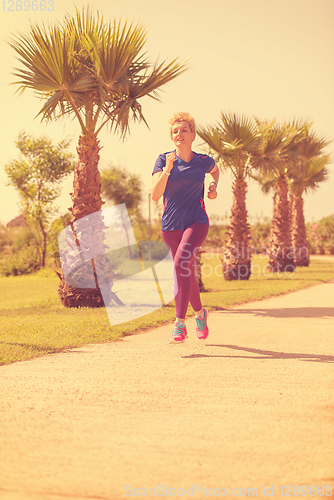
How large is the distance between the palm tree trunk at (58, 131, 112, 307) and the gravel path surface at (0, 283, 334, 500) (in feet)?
15.7

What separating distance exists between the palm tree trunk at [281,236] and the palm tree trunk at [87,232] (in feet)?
43.3

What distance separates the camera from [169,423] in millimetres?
2959

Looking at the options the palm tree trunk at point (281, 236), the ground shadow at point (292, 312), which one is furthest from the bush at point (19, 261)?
the ground shadow at point (292, 312)

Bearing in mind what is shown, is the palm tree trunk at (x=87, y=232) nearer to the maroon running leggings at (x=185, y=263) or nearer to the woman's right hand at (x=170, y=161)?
the maroon running leggings at (x=185, y=263)

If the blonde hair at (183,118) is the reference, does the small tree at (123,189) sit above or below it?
above

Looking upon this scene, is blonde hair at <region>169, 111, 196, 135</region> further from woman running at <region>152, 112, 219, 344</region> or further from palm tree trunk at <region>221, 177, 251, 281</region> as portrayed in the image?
palm tree trunk at <region>221, 177, 251, 281</region>

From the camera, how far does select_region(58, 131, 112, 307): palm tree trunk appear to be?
1012cm

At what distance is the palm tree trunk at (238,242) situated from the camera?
1847cm

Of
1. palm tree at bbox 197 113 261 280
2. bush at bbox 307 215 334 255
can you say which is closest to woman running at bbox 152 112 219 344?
palm tree at bbox 197 113 261 280

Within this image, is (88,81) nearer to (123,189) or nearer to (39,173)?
(39,173)

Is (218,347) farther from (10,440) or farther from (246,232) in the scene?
(246,232)

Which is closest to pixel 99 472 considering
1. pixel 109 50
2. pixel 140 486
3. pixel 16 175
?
pixel 140 486

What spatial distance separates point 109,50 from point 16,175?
1668cm

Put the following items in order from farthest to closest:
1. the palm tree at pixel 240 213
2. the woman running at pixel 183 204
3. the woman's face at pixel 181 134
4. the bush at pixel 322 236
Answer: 1. the bush at pixel 322 236
2. the palm tree at pixel 240 213
3. the woman's face at pixel 181 134
4. the woman running at pixel 183 204
